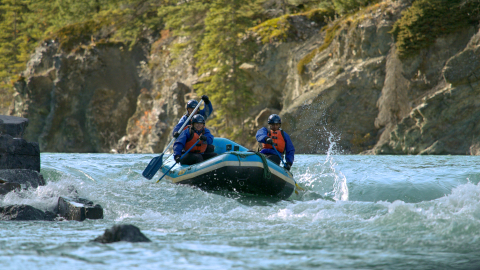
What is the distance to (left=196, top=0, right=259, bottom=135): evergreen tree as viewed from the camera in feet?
93.6

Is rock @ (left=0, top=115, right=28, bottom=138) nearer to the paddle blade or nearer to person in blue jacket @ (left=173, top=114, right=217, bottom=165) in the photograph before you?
the paddle blade

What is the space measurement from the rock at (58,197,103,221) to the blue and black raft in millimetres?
2255

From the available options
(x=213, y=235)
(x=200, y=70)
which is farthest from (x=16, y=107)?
(x=213, y=235)

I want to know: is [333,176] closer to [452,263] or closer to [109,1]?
[452,263]

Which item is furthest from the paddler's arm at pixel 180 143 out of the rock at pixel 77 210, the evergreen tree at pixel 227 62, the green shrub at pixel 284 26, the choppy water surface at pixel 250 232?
the green shrub at pixel 284 26

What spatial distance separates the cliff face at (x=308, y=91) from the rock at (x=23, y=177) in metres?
15.5

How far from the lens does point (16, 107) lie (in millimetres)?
38688

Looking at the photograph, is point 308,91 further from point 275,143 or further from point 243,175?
point 243,175

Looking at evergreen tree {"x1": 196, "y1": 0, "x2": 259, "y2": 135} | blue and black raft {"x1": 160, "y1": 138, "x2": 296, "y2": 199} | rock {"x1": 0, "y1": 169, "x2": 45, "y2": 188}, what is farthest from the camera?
evergreen tree {"x1": 196, "y1": 0, "x2": 259, "y2": 135}

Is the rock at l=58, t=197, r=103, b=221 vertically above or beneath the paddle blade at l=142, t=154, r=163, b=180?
beneath

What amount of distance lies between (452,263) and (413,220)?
60.7 inches

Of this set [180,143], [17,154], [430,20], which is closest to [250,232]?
[180,143]

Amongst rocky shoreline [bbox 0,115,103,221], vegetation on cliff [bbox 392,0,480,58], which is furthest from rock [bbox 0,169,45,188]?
vegetation on cliff [bbox 392,0,480,58]

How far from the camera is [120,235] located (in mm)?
4637
